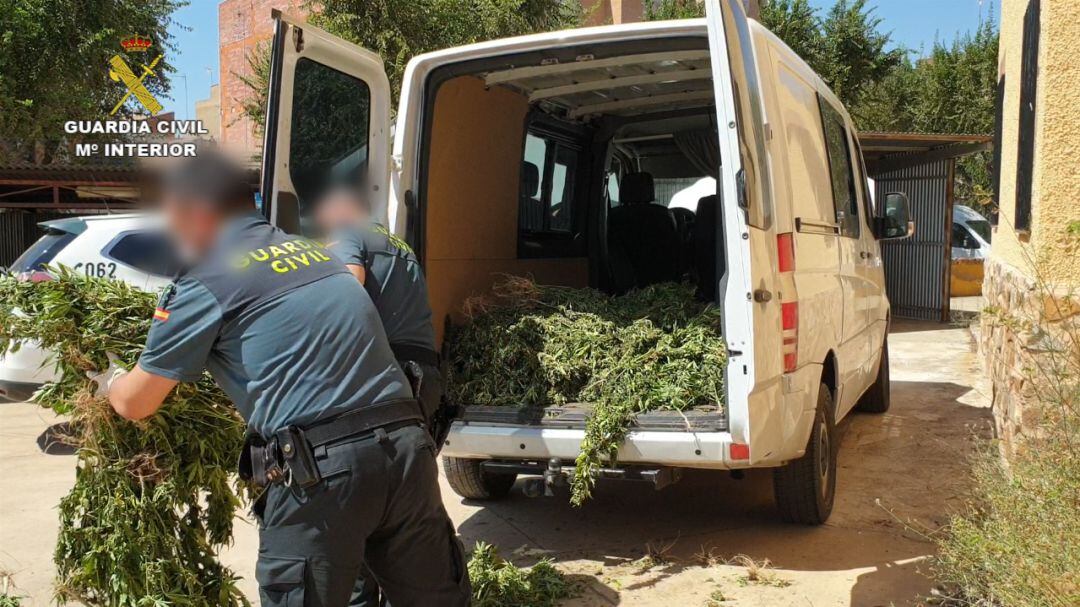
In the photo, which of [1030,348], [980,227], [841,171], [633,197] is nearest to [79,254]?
[633,197]

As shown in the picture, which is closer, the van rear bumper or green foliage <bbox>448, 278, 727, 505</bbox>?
the van rear bumper

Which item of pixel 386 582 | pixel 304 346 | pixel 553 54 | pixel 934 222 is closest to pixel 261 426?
pixel 304 346

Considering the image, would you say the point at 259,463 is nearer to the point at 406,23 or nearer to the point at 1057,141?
the point at 1057,141

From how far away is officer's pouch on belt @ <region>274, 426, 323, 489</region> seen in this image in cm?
249

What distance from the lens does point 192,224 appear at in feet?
8.47

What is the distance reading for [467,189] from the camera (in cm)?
545

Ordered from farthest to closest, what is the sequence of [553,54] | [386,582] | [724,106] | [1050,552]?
1. [553,54]
2. [724,106]
3. [1050,552]
4. [386,582]

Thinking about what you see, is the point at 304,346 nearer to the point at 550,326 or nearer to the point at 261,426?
the point at 261,426

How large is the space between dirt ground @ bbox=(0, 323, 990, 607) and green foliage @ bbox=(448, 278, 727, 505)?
65 centimetres

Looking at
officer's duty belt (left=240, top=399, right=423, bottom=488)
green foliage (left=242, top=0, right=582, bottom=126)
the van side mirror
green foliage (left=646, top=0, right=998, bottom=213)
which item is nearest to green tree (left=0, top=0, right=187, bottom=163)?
green foliage (left=242, top=0, right=582, bottom=126)

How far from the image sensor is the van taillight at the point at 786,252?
160 inches

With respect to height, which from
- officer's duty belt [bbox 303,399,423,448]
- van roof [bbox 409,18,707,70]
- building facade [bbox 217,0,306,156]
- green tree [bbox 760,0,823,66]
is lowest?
officer's duty belt [bbox 303,399,423,448]

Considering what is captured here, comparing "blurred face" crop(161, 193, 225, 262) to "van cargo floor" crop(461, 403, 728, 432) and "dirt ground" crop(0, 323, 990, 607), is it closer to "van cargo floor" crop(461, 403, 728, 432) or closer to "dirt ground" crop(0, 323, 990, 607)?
"van cargo floor" crop(461, 403, 728, 432)

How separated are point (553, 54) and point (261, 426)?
8.62 feet
